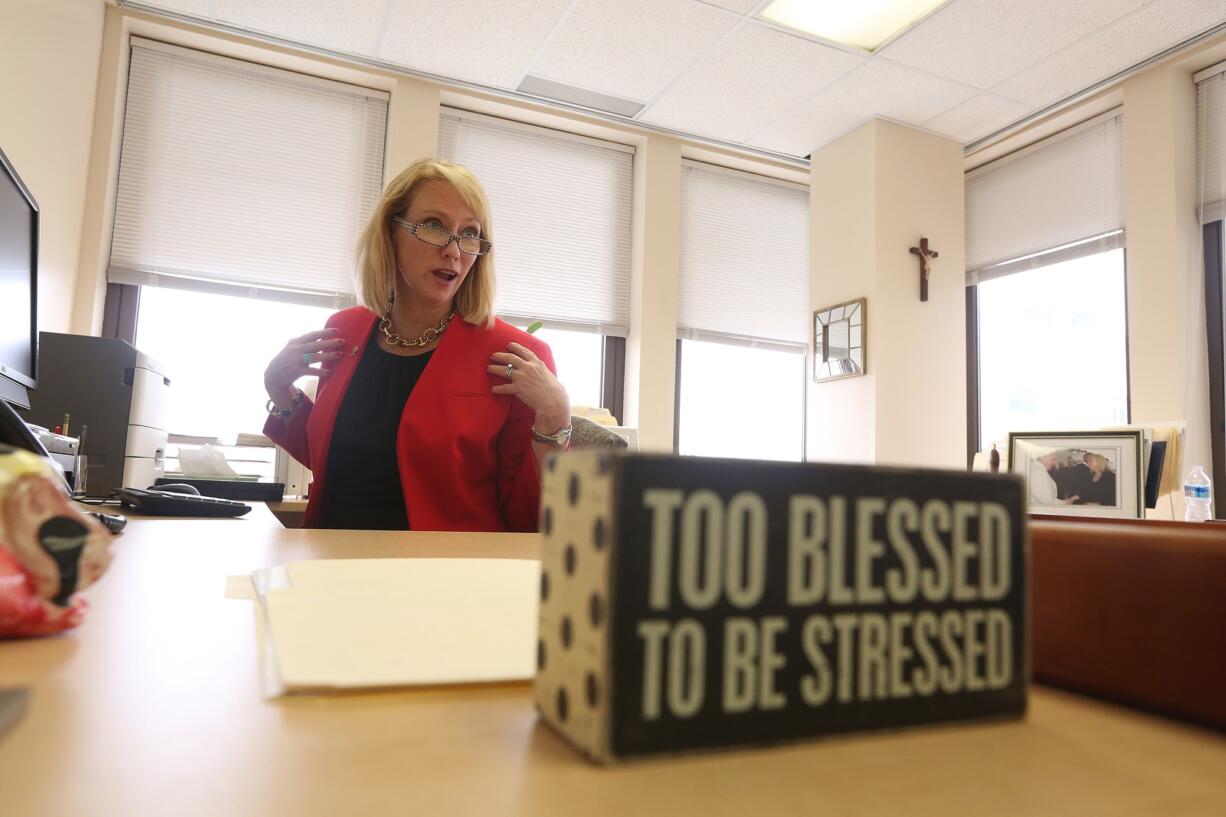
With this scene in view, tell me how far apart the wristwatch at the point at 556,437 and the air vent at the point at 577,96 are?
9.29ft

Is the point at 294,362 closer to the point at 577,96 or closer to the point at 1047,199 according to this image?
the point at 577,96

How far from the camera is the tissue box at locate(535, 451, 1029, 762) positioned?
22cm

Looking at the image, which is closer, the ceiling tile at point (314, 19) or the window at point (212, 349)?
the ceiling tile at point (314, 19)

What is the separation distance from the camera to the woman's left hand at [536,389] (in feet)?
4.01

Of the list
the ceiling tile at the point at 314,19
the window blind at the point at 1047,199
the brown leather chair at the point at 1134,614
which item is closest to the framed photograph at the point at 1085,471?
the brown leather chair at the point at 1134,614

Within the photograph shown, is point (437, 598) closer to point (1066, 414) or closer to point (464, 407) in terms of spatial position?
point (464, 407)

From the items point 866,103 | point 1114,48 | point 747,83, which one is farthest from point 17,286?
point 1114,48

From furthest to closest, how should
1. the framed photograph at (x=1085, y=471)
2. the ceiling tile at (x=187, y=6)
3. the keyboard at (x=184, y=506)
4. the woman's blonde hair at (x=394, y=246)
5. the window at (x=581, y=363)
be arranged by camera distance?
the window at (x=581, y=363) < the ceiling tile at (x=187, y=6) < the framed photograph at (x=1085, y=471) < the woman's blonde hair at (x=394, y=246) < the keyboard at (x=184, y=506)

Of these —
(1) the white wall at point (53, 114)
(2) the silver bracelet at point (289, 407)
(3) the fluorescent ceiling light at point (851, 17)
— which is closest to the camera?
(2) the silver bracelet at point (289, 407)

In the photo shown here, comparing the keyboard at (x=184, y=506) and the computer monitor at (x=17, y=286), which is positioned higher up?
the computer monitor at (x=17, y=286)

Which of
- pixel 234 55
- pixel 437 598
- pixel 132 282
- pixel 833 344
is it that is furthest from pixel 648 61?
pixel 437 598

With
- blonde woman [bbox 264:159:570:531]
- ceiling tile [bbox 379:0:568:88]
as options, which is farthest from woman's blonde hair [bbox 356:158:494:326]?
ceiling tile [bbox 379:0:568:88]

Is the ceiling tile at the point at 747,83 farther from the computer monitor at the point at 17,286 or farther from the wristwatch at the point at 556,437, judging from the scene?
the computer monitor at the point at 17,286

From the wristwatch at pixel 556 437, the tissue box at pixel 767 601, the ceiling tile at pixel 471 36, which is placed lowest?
the tissue box at pixel 767 601
